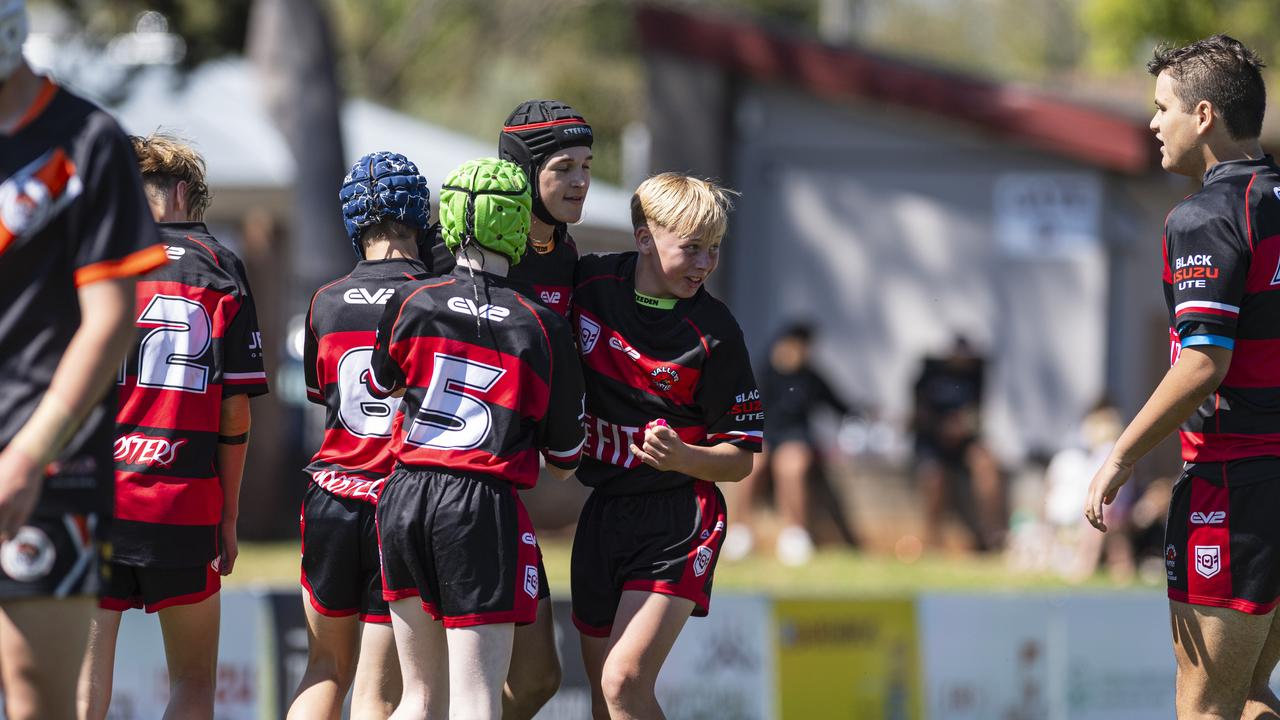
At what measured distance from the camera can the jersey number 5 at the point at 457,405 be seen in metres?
4.55

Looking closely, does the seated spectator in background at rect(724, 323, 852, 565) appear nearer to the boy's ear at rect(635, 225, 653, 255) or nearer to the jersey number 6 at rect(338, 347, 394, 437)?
the boy's ear at rect(635, 225, 653, 255)

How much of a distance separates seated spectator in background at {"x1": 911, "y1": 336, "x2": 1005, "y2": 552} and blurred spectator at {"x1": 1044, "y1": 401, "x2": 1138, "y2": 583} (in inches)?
28.6

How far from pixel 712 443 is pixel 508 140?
1.20 meters

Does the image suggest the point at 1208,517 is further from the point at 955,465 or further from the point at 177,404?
the point at 955,465

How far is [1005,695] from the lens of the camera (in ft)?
30.1

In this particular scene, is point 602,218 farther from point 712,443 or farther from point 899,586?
point 712,443

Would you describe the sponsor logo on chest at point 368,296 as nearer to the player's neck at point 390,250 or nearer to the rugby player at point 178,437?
the player's neck at point 390,250

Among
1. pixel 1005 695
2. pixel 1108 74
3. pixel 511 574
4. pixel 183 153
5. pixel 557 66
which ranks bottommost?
pixel 1005 695

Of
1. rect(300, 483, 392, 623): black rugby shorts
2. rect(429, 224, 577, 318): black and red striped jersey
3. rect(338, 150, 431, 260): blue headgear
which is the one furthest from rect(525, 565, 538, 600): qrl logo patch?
rect(338, 150, 431, 260): blue headgear

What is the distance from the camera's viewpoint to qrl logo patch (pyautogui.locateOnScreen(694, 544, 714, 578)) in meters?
5.09

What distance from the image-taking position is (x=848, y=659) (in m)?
8.95

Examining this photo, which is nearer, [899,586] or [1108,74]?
[899,586]

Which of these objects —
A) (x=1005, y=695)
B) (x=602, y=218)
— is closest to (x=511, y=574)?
(x=1005, y=695)

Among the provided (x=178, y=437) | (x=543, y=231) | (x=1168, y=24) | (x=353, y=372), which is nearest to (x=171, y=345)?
(x=178, y=437)
